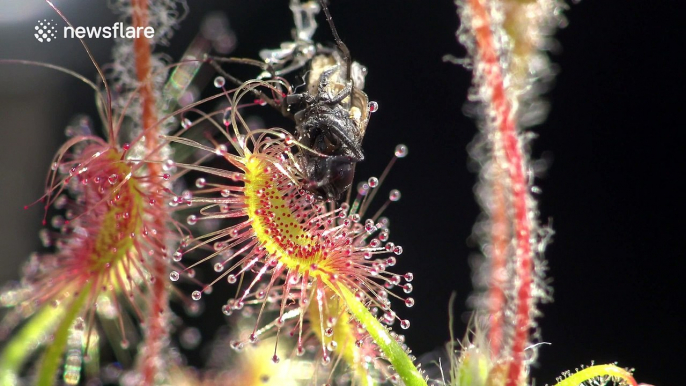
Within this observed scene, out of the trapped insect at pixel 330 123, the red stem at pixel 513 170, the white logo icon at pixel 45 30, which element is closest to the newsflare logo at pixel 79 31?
the white logo icon at pixel 45 30

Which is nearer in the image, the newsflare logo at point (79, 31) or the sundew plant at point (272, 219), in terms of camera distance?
the sundew plant at point (272, 219)

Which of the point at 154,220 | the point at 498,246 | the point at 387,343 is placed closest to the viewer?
the point at 387,343

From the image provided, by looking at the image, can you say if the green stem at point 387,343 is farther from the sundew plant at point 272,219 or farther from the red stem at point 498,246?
the red stem at point 498,246

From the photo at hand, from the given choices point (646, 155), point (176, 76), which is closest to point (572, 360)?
point (646, 155)

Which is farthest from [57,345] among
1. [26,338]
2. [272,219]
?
[272,219]

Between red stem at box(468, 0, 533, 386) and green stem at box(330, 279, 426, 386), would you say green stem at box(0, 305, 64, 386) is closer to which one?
green stem at box(330, 279, 426, 386)

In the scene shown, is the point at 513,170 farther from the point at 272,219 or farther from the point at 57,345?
the point at 57,345

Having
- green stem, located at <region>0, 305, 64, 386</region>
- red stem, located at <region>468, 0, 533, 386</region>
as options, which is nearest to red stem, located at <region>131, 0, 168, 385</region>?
green stem, located at <region>0, 305, 64, 386</region>
